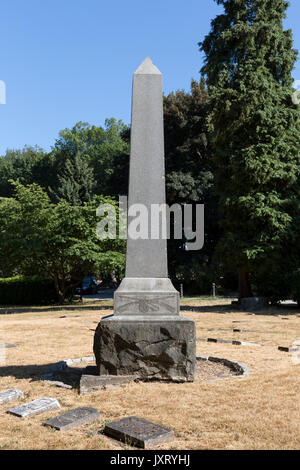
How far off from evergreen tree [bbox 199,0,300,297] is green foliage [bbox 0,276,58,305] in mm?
11166

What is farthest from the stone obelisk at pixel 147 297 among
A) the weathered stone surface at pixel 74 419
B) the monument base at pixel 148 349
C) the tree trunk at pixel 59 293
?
the tree trunk at pixel 59 293

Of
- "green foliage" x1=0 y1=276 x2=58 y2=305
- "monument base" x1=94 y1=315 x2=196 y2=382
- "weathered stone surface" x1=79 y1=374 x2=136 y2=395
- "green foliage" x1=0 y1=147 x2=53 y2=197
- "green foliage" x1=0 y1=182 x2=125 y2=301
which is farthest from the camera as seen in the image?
"green foliage" x1=0 y1=147 x2=53 y2=197

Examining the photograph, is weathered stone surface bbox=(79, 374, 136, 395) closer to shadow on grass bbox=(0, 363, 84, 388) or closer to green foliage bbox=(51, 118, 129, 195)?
shadow on grass bbox=(0, 363, 84, 388)

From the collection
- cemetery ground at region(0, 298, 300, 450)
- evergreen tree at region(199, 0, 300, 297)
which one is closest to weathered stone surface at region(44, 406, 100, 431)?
cemetery ground at region(0, 298, 300, 450)

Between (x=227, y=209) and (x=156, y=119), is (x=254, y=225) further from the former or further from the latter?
(x=156, y=119)

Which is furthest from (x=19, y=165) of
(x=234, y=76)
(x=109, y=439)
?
(x=109, y=439)

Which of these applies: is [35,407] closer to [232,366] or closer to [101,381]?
[101,381]

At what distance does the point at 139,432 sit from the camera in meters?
3.40

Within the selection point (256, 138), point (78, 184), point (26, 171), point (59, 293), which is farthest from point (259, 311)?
point (26, 171)

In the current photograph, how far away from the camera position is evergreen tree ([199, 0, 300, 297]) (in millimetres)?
Answer: 16906

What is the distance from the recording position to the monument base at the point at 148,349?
5.16 meters

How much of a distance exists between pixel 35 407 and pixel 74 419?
2.18ft
